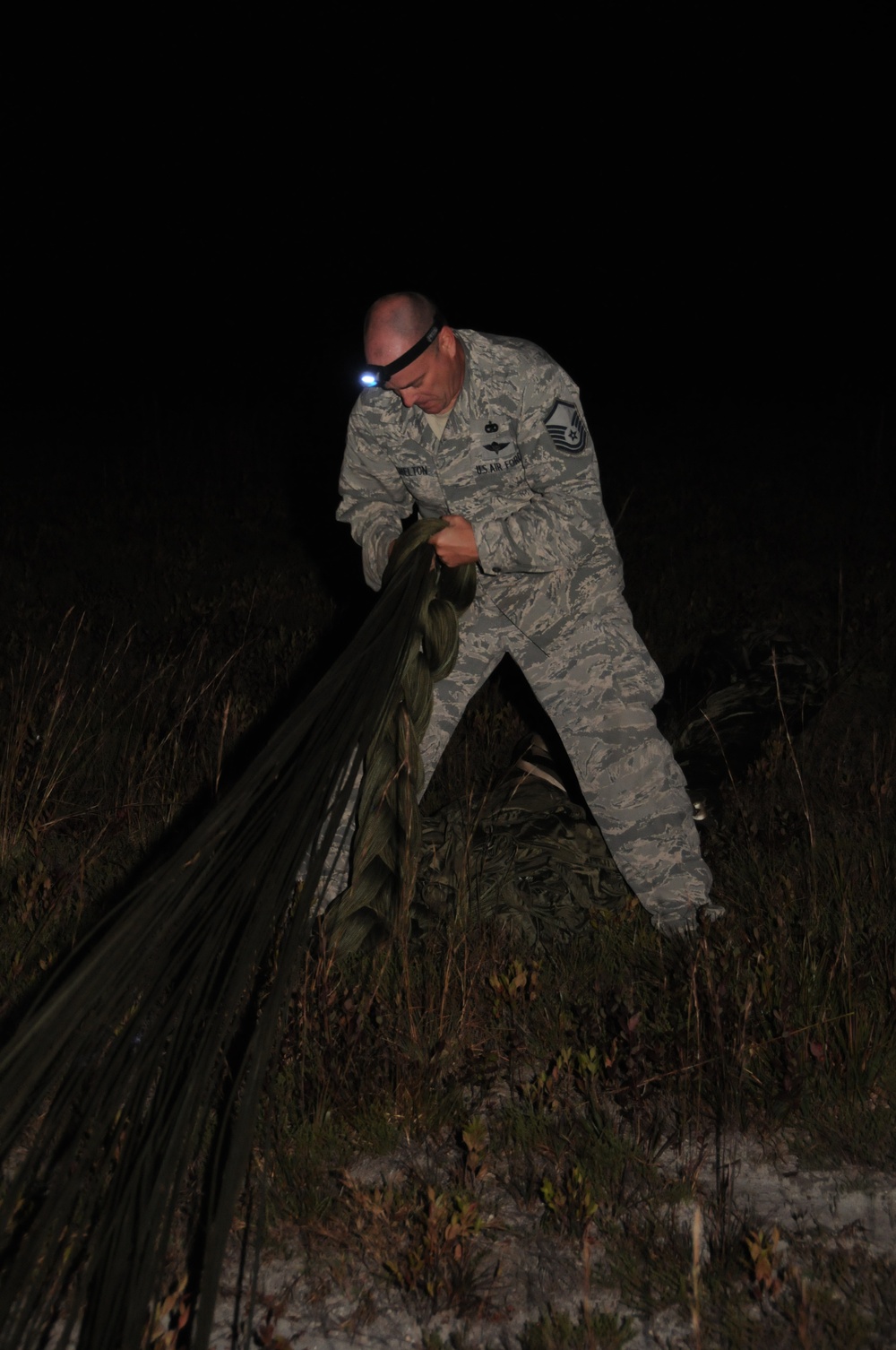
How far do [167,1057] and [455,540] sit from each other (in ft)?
5.93

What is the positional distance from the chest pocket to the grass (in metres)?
1.44

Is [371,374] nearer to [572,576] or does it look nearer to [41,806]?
[572,576]

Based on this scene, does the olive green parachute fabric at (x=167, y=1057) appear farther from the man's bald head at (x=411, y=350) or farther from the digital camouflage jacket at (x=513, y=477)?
the man's bald head at (x=411, y=350)

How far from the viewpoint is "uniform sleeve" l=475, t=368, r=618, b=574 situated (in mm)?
4027

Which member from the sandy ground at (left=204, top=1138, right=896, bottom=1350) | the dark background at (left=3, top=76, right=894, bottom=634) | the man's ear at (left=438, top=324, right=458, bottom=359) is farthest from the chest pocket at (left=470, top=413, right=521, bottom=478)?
the dark background at (left=3, top=76, right=894, bottom=634)

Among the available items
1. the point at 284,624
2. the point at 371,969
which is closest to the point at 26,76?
the point at 284,624

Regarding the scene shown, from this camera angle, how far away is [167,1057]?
271 centimetres

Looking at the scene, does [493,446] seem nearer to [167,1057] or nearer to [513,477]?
[513,477]

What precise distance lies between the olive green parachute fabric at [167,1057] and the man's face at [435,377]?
62 centimetres

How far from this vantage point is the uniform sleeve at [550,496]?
13.2 feet

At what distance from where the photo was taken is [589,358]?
25656 millimetres

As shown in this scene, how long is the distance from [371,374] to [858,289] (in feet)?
101

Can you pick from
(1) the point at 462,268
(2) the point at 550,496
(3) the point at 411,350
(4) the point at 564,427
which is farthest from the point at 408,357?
(1) the point at 462,268

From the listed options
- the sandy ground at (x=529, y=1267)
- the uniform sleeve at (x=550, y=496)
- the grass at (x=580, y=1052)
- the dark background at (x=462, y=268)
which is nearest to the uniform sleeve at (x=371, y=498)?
the uniform sleeve at (x=550, y=496)
